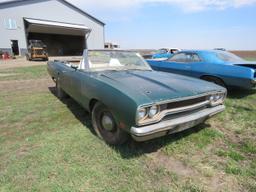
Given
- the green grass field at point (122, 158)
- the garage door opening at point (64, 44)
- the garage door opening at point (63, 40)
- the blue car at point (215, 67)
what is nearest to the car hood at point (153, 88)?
the green grass field at point (122, 158)

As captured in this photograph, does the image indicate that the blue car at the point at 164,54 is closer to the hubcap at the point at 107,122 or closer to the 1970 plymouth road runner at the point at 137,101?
the 1970 plymouth road runner at the point at 137,101

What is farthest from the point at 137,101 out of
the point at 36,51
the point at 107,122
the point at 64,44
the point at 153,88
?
the point at 64,44

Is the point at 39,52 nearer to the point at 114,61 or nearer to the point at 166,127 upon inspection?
the point at 114,61

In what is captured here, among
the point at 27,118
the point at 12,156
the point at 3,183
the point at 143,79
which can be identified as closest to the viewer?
the point at 3,183

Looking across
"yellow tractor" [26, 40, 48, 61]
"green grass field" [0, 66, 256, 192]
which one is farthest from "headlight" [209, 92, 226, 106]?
"yellow tractor" [26, 40, 48, 61]

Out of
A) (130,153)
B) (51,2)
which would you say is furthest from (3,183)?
(51,2)

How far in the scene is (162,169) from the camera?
248 centimetres

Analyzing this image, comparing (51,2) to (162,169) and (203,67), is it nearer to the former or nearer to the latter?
(203,67)

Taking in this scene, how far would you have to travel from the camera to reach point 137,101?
2264mm

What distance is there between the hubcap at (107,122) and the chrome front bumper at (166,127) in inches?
23.6

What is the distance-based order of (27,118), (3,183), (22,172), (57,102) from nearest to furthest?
(3,183) → (22,172) → (27,118) → (57,102)

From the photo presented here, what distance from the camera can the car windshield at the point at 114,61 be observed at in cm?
379

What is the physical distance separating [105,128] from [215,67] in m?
3.82

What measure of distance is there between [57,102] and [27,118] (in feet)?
3.90
